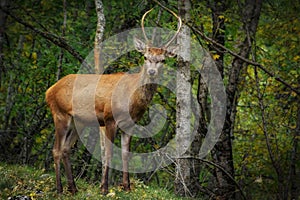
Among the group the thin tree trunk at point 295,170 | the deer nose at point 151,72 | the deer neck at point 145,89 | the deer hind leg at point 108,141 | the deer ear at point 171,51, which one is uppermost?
the deer ear at point 171,51

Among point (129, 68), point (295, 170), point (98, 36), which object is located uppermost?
point (98, 36)

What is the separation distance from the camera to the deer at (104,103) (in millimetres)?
8664

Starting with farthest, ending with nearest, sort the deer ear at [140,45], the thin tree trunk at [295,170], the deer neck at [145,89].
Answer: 1. the thin tree trunk at [295,170]
2. the deer ear at [140,45]
3. the deer neck at [145,89]

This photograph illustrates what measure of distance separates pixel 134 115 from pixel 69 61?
4844 mm

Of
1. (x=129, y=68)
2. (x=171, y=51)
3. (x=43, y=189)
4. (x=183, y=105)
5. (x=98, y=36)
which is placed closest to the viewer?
(x=43, y=189)

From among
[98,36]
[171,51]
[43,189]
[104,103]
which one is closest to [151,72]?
[171,51]

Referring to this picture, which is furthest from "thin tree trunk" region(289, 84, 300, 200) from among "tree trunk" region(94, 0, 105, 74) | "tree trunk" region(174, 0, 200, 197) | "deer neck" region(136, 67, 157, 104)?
"tree trunk" region(94, 0, 105, 74)

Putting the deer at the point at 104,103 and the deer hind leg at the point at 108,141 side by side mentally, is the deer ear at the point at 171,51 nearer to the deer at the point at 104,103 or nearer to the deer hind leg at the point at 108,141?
the deer at the point at 104,103

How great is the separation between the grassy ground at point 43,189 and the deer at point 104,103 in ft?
0.81

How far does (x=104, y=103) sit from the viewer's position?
29.1 ft

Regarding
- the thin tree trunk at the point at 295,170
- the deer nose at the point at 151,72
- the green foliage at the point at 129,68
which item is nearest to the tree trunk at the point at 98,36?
the green foliage at the point at 129,68

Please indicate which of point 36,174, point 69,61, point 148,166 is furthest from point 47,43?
point 36,174

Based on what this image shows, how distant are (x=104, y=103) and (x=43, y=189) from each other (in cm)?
172

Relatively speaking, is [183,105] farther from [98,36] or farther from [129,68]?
[129,68]
